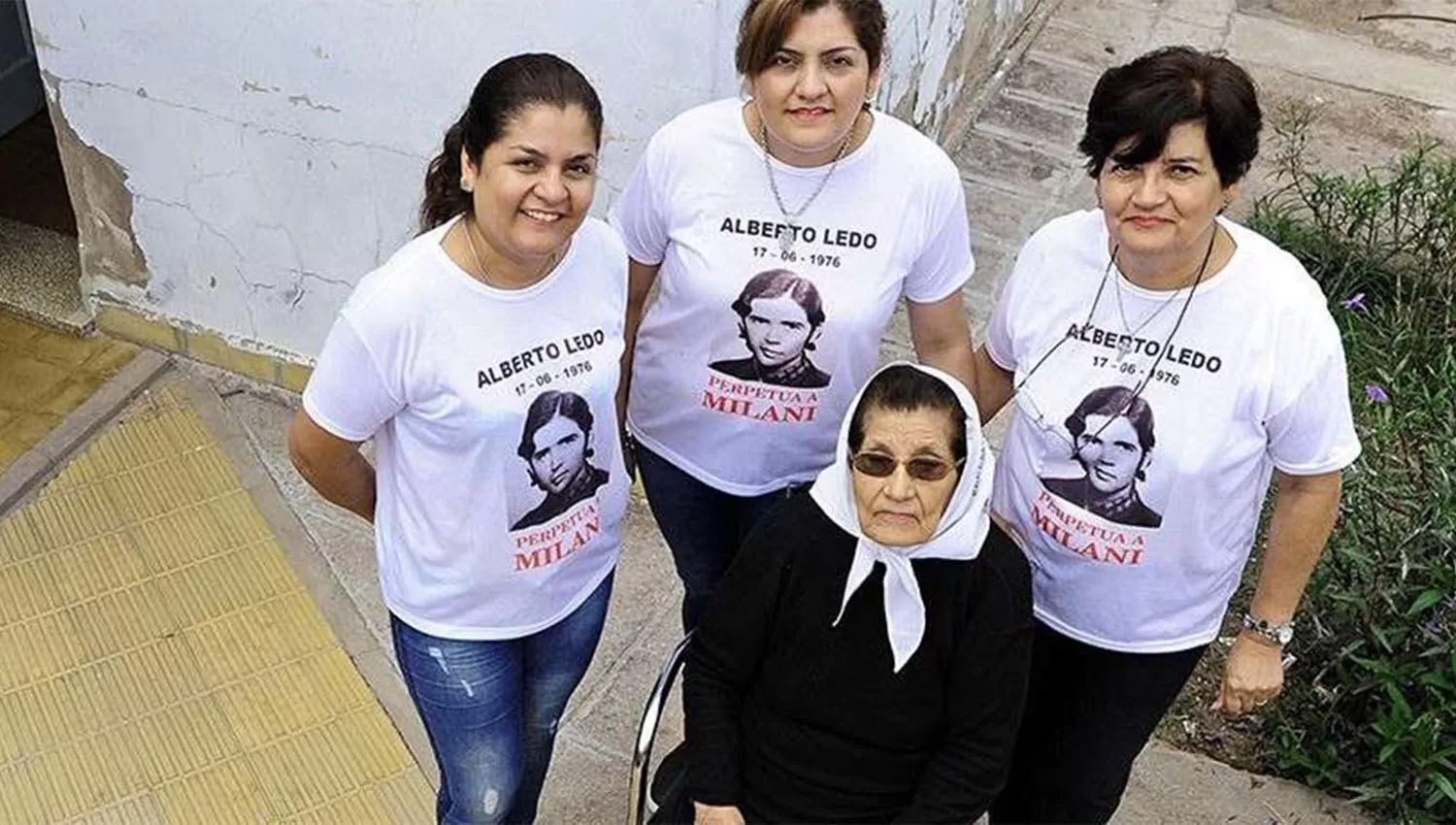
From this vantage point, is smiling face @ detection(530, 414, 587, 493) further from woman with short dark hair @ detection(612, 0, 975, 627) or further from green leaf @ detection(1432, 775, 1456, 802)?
green leaf @ detection(1432, 775, 1456, 802)

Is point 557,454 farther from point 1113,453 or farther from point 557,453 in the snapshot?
A: point 1113,453

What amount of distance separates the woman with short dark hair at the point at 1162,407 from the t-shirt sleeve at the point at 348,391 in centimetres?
97

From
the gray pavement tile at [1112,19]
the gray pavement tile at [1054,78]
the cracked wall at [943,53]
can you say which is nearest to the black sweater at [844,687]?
the cracked wall at [943,53]

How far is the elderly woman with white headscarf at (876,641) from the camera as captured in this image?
225 centimetres

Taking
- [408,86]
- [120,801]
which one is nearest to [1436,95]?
[408,86]

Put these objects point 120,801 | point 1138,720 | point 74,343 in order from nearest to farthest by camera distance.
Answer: point 1138,720 < point 120,801 < point 74,343

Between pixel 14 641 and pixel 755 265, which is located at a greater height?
pixel 755 265

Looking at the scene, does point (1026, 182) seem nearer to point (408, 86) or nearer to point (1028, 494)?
point (408, 86)

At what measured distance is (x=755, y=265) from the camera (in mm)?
2492

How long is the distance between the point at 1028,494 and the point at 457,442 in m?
0.88

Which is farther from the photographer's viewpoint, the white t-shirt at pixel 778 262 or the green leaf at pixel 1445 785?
the green leaf at pixel 1445 785

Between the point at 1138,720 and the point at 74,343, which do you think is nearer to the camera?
the point at 1138,720

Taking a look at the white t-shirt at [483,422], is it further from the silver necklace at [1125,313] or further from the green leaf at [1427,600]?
the green leaf at [1427,600]

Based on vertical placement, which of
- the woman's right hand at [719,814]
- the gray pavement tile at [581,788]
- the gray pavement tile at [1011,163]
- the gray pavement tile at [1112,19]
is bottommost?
the gray pavement tile at [581,788]
